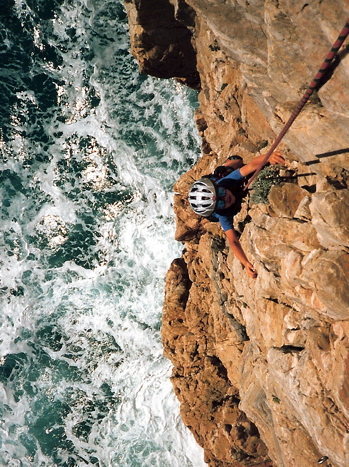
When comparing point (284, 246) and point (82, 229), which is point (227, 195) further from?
point (82, 229)

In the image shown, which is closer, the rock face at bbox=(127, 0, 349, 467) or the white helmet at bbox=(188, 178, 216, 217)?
the rock face at bbox=(127, 0, 349, 467)

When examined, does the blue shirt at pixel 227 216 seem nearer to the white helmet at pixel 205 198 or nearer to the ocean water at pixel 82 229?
the white helmet at pixel 205 198

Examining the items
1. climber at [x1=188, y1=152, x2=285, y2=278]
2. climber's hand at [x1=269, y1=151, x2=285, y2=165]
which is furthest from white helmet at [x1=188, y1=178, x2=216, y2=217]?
climber's hand at [x1=269, y1=151, x2=285, y2=165]

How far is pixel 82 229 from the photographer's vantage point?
16.8 m

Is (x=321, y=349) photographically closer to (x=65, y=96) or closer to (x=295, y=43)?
(x=295, y=43)

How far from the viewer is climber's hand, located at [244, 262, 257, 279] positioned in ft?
24.8

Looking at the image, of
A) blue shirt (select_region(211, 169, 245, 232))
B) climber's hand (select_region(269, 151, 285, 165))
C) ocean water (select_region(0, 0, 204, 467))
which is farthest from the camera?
ocean water (select_region(0, 0, 204, 467))

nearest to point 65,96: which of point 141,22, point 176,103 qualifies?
point 176,103

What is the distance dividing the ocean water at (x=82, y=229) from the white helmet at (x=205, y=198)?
796 cm

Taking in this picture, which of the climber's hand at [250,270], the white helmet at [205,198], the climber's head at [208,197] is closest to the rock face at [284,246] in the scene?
the climber's hand at [250,270]

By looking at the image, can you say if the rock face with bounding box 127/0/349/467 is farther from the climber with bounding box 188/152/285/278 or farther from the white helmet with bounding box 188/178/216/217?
the white helmet with bounding box 188/178/216/217

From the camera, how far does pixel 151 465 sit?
14.3m

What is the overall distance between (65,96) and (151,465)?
17.8m

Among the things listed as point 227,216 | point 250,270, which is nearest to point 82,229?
point 227,216
